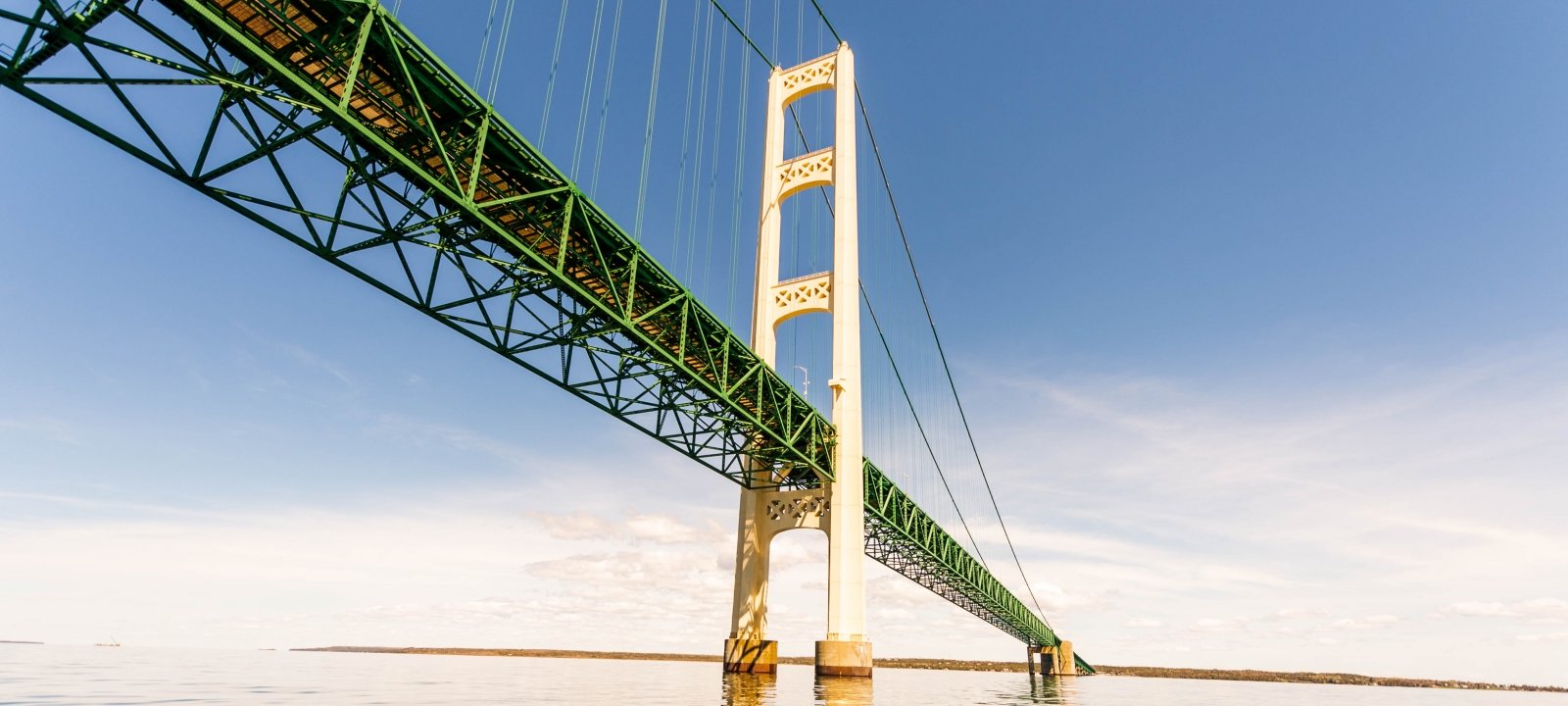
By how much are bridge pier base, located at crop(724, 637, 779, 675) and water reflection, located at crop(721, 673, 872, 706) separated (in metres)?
0.40

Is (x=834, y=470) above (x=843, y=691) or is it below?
above

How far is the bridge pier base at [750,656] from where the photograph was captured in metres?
29.1

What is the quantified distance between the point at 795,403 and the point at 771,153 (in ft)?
44.3

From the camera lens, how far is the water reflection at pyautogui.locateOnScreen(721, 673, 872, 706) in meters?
16.6

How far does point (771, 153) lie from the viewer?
35906 mm

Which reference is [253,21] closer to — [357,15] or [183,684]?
[357,15]

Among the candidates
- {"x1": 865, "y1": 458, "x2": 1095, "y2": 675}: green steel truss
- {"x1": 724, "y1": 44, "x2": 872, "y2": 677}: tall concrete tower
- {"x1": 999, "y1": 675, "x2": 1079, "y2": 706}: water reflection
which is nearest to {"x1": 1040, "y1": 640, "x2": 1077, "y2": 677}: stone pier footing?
{"x1": 865, "y1": 458, "x2": 1095, "y2": 675}: green steel truss

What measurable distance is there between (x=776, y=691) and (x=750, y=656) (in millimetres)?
8750

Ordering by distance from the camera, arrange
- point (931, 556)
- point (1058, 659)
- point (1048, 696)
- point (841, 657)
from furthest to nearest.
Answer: point (1058, 659)
point (931, 556)
point (1048, 696)
point (841, 657)

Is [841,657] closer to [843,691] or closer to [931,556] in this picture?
[843,691]

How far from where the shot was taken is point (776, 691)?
821 inches

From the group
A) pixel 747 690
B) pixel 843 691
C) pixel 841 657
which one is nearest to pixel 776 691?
pixel 747 690

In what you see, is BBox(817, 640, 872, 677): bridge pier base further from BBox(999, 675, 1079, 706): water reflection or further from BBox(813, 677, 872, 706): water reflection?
BBox(999, 675, 1079, 706): water reflection

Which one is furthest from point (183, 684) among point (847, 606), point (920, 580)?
point (920, 580)
